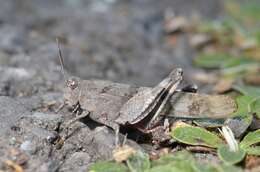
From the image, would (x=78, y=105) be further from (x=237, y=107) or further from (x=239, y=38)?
(x=239, y=38)

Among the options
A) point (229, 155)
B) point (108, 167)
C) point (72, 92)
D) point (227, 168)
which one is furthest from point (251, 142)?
point (72, 92)

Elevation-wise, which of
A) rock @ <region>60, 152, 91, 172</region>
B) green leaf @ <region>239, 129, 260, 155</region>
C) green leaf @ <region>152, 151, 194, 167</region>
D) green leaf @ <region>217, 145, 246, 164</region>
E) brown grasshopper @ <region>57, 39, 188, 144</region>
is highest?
brown grasshopper @ <region>57, 39, 188, 144</region>

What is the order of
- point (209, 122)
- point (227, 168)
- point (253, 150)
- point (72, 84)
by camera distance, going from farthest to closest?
point (72, 84) → point (209, 122) → point (253, 150) → point (227, 168)

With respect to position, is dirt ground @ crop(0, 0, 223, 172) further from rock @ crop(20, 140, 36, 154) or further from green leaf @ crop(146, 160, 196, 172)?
green leaf @ crop(146, 160, 196, 172)

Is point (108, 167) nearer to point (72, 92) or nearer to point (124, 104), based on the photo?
point (124, 104)

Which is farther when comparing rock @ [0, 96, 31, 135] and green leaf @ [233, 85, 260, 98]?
green leaf @ [233, 85, 260, 98]

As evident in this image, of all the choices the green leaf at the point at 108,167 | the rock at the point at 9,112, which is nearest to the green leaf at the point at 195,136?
the green leaf at the point at 108,167

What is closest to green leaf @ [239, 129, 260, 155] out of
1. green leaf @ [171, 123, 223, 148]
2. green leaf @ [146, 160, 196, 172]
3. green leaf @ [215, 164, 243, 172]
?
green leaf @ [171, 123, 223, 148]
